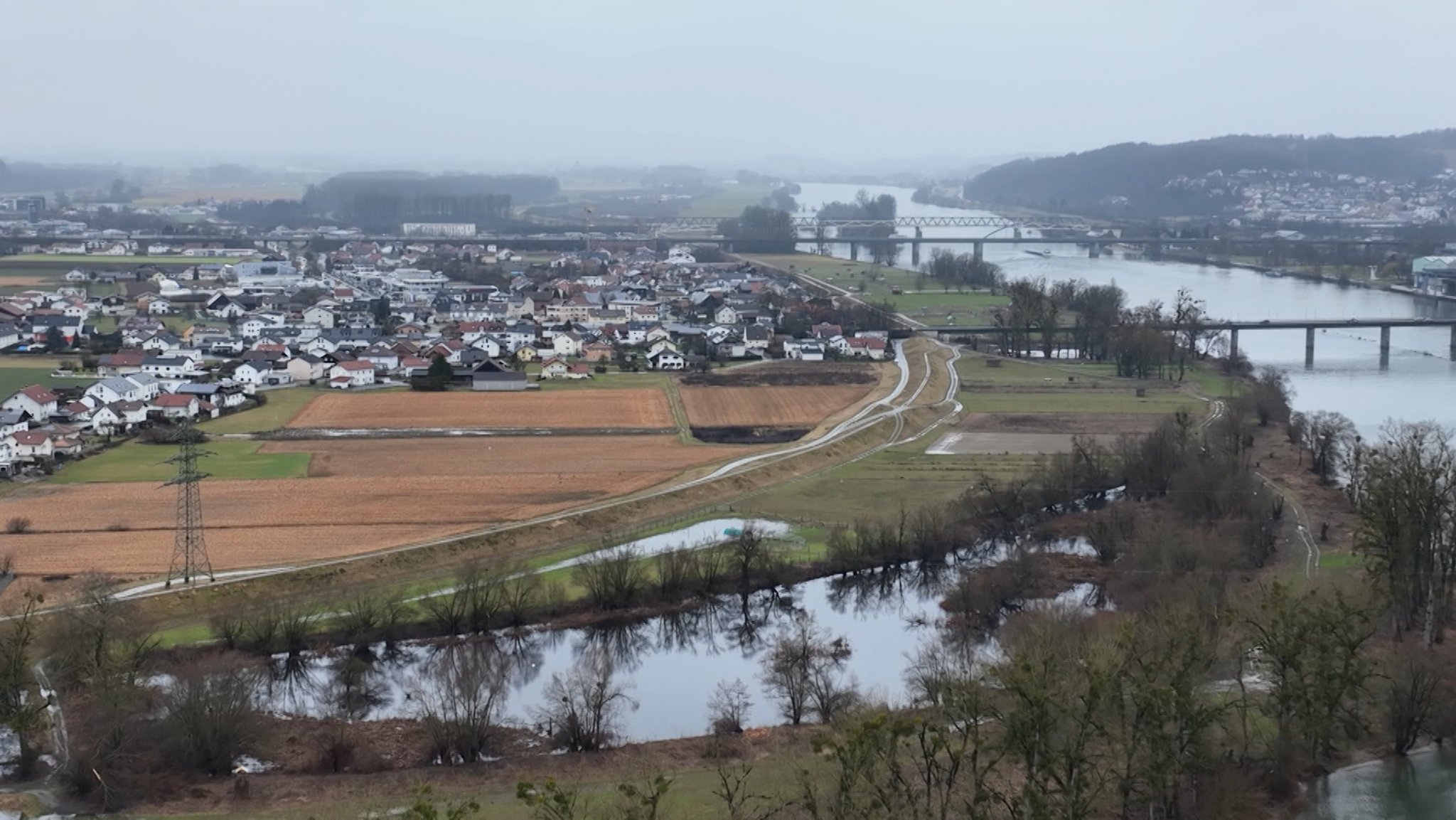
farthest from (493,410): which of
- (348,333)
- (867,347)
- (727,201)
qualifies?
(727,201)

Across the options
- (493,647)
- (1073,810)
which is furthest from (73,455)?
(1073,810)

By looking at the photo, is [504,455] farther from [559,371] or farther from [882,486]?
[559,371]

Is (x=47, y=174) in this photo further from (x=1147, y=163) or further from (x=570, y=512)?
(x=570, y=512)

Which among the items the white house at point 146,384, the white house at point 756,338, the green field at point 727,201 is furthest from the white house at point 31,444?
the green field at point 727,201

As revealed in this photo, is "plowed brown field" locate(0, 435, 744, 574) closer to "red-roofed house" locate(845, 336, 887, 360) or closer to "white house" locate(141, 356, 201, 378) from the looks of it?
"white house" locate(141, 356, 201, 378)

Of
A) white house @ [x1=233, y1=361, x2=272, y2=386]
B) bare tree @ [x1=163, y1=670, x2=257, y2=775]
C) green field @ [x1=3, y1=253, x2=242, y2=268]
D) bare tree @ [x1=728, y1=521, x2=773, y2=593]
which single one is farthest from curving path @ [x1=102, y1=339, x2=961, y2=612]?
green field @ [x1=3, y1=253, x2=242, y2=268]
